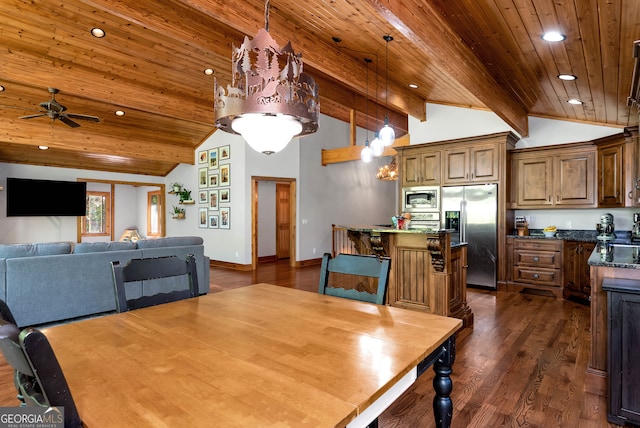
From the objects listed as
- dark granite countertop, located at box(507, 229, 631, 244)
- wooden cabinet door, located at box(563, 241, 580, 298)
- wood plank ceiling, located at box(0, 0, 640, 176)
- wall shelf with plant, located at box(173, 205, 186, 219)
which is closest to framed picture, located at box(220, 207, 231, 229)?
wall shelf with plant, located at box(173, 205, 186, 219)

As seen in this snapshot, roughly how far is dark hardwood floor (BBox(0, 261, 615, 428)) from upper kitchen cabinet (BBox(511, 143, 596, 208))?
1627 millimetres

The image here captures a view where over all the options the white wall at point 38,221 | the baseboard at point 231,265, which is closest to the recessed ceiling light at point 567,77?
the baseboard at point 231,265

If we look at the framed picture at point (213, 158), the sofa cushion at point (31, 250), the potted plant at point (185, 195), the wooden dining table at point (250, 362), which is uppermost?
the framed picture at point (213, 158)

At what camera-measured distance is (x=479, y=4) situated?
2518mm

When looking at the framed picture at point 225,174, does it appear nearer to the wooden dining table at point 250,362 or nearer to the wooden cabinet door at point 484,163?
the wooden cabinet door at point 484,163

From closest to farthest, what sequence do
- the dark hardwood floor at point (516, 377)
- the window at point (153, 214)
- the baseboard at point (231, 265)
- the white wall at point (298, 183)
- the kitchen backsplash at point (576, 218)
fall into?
1. the dark hardwood floor at point (516, 377)
2. the kitchen backsplash at point (576, 218)
3. the white wall at point (298, 183)
4. the baseboard at point (231, 265)
5. the window at point (153, 214)

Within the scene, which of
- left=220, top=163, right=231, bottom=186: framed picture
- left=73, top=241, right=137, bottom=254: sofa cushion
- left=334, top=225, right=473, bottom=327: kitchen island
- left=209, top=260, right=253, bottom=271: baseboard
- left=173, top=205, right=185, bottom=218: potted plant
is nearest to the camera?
left=334, top=225, right=473, bottom=327: kitchen island

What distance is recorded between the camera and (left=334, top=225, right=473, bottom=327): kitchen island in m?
3.62

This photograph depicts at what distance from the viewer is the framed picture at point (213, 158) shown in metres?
8.42

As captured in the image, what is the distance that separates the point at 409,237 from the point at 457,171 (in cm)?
253

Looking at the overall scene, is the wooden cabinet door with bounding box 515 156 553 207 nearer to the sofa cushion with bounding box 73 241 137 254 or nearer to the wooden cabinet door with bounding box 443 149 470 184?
the wooden cabinet door with bounding box 443 149 470 184

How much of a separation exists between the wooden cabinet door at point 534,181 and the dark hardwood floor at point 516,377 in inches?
66.3

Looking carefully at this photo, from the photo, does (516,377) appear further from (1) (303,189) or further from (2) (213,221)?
(2) (213,221)
